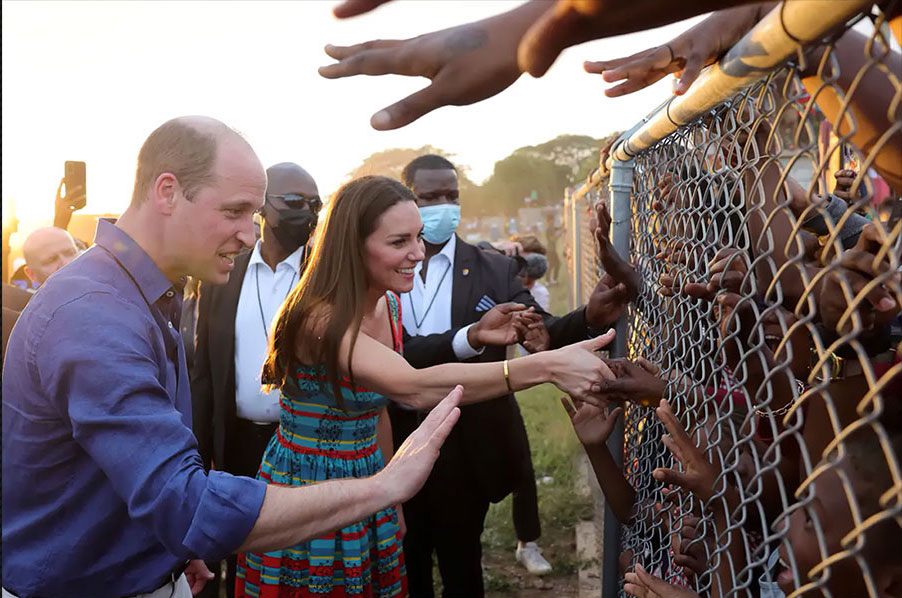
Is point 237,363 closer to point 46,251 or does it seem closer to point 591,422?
point 591,422

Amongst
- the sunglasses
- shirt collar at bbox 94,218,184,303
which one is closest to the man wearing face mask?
the sunglasses

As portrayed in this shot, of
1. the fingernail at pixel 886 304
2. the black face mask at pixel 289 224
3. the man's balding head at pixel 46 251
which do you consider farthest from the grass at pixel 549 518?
the fingernail at pixel 886 304

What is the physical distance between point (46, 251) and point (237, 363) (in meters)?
2.34

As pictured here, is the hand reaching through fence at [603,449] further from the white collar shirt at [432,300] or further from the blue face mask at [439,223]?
the blue face mask at [439,223]

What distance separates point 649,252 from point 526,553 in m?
3.04

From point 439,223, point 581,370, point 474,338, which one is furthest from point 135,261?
point 439,223

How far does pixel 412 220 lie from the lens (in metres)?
2.90

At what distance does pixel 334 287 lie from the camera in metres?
2.67

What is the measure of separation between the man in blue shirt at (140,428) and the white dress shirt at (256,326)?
137 cm

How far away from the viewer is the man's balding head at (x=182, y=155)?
1911 mm

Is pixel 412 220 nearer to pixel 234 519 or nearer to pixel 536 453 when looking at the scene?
pixel 234 519

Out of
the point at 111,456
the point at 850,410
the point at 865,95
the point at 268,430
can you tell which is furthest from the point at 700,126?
the point at 268,430

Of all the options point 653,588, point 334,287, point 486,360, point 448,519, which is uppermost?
point 334,287

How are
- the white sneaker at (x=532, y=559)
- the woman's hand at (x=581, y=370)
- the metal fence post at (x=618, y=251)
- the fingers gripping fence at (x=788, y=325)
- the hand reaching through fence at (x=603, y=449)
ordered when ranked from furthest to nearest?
1. the white sneaker at (x=532, y=559)
2. the metal fence post at (x=618, y=251)
3. the hand reaching through fence at (x=603, y=449)
4. the woman's hand at (x=581, y=370)
5. the fingers gripping fence at (x=788, y=325)
